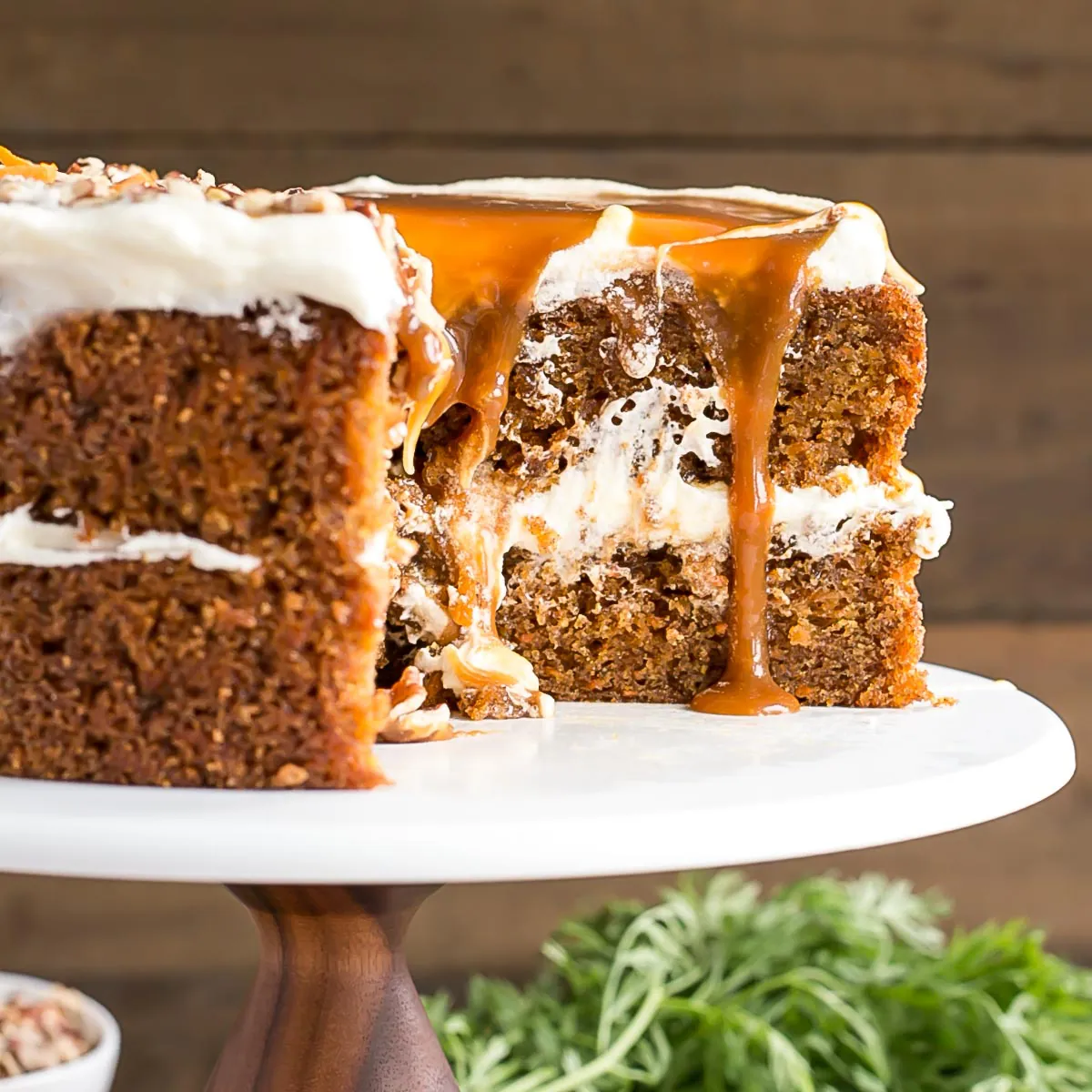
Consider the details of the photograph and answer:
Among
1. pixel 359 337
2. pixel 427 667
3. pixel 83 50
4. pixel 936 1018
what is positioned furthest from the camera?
pixel 83 50

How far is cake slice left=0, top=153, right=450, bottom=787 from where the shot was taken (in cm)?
83

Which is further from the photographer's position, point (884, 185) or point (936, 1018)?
point (884, 185)

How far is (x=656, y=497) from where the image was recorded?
1.19 metres

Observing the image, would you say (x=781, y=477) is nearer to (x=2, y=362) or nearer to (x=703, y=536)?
(x=703, y=536)

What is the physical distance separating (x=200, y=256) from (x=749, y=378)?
0.47m

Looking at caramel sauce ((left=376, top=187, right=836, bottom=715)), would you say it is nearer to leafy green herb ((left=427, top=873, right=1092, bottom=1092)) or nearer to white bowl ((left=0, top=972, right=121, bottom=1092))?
leafy green herb ((left=427, top=873, right=1092, bottom=1092))

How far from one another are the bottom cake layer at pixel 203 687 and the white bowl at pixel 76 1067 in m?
0.58

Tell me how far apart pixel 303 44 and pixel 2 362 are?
4.31 ft

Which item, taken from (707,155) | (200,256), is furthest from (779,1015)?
(707,155)

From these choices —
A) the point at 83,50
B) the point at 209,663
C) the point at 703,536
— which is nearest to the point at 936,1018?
the point at 703,536

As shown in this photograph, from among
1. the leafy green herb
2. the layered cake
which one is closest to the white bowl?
the leafy green herb

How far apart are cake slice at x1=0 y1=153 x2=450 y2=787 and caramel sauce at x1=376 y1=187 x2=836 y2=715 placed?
196 mm

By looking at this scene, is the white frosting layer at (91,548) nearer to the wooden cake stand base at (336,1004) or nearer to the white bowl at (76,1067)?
the wooden cake stand base at (336,1004)

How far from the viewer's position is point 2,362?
88 centimetres
